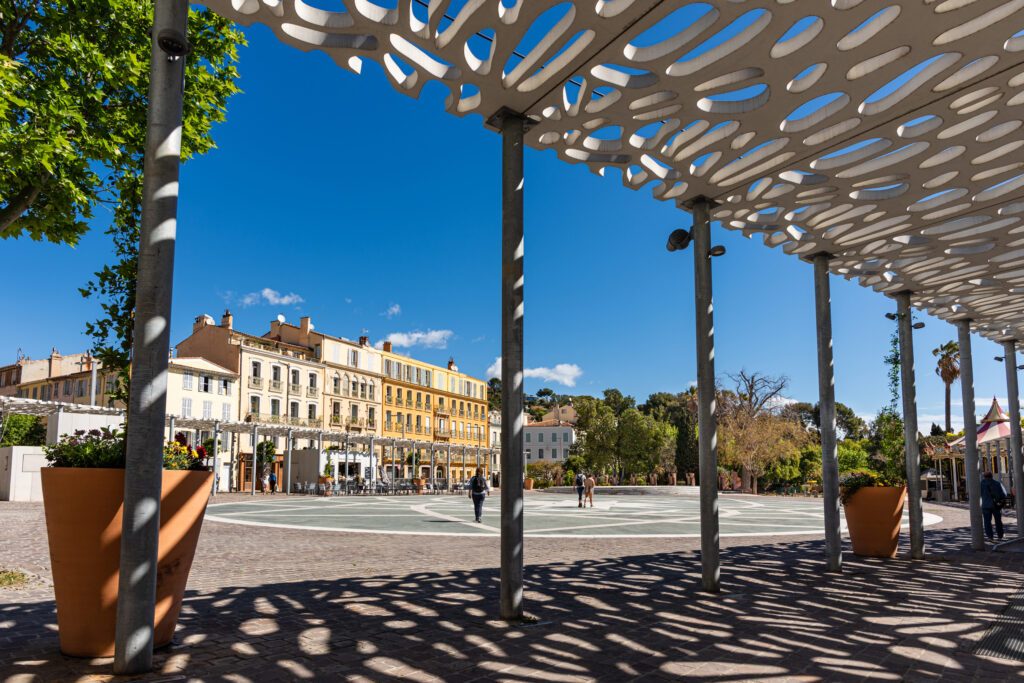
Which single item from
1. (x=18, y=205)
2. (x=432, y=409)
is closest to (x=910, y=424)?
(x=18, y=205)

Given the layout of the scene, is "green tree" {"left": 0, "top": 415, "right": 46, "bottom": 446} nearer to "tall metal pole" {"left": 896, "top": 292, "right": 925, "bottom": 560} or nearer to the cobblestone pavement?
the cobblestone pavement

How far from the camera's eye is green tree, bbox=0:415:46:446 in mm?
43281

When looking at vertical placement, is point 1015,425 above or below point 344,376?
below

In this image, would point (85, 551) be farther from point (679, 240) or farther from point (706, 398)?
point (679, 240)

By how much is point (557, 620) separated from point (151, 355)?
406 cm

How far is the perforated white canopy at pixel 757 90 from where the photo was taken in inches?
209

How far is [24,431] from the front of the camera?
44031 mm

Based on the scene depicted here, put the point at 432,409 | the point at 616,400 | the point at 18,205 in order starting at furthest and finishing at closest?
1. the point at 616,400
2. the point at 432,409
3. the point at 18,205

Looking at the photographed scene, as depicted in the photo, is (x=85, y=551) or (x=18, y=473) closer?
(x=85, y=551)

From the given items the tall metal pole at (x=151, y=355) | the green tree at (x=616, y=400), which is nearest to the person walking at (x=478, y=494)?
the tall metal pole at (x=151, y=355)

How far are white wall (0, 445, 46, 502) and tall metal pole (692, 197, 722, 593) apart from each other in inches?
1060

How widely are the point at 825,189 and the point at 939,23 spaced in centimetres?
311

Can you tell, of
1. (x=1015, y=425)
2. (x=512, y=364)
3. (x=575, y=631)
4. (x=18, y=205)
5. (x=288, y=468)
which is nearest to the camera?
(x=575, y=631)

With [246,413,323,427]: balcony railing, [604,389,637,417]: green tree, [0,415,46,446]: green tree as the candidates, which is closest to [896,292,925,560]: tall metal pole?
[246,413,323,427]: balcony railing
